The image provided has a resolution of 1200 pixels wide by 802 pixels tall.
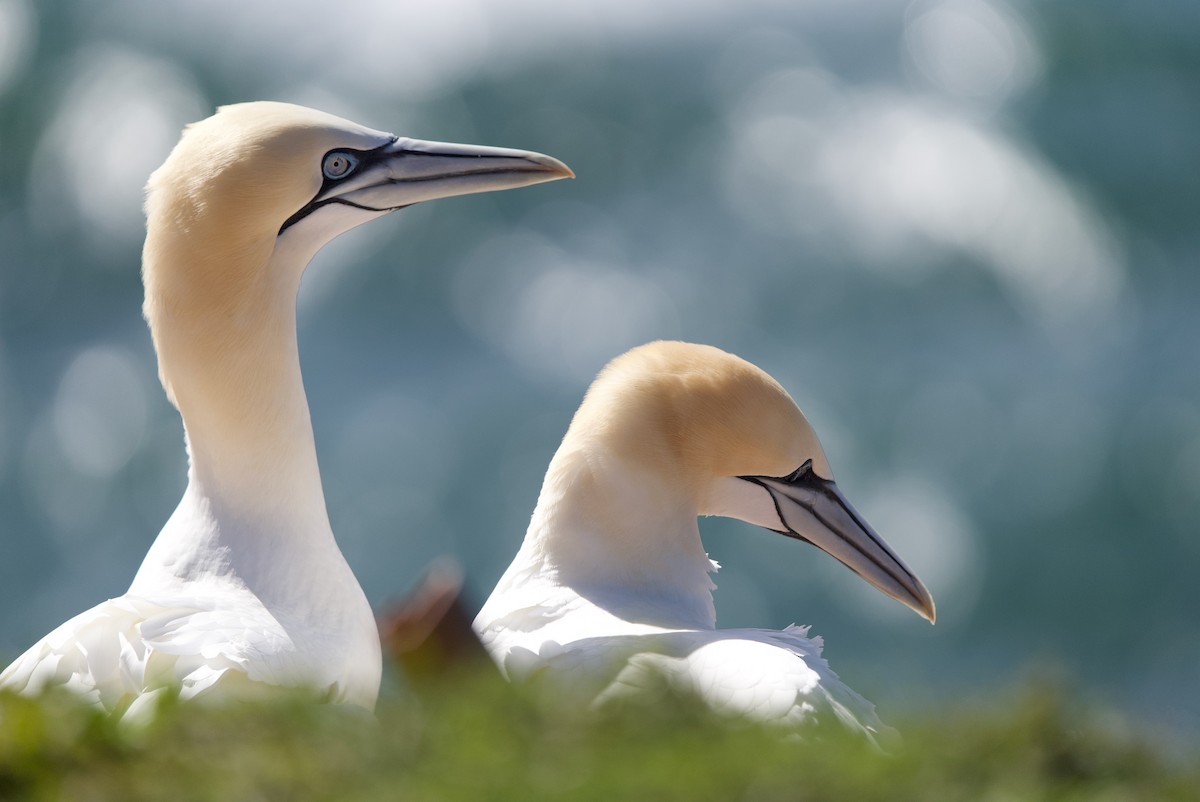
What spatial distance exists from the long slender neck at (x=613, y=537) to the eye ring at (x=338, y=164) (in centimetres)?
117

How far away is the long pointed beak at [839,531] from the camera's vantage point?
227 inches

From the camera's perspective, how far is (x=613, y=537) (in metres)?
5.38

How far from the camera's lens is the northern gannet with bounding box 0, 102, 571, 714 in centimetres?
492

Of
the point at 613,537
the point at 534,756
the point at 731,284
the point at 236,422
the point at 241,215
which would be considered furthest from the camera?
the point at 731,284

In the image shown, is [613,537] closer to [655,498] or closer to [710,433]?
[655,498]

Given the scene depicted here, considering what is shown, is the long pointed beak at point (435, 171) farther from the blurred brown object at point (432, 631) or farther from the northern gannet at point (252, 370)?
the blurred brown object at point (432, 631)

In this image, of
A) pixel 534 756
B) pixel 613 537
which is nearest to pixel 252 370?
pixel 613 537

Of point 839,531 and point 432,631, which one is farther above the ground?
point 839,531

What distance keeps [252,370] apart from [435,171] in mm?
948

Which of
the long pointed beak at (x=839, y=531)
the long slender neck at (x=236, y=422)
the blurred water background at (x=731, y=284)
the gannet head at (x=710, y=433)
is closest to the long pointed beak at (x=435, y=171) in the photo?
the long slender neck at (x=236, y=422)

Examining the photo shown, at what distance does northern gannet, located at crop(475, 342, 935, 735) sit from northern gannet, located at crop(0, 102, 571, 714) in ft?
1.98

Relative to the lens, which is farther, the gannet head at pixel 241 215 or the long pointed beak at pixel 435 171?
the long pointed beak at pixel 435 171

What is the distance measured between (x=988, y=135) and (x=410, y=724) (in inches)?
721

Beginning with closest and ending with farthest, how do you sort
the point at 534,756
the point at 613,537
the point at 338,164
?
the point at 534,756, the point at 338,164, the point at 613,537
